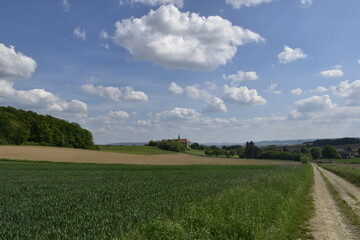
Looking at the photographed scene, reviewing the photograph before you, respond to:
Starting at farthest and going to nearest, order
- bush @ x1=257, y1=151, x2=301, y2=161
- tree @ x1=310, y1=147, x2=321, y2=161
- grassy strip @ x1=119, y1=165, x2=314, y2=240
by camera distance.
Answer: tree @ x1=310, y1=147, x2=321, y2=161 < bush @ x1=257, y1=151, x2=301, y2=161 < grassy strip @ x1=119, y1=165, x2=314, y2=240

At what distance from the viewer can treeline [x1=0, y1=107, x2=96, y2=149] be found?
90.7 metres

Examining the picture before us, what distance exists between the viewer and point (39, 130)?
10119cm

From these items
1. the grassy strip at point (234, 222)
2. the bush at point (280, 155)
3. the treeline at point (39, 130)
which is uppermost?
the treeline at point (39, 130)

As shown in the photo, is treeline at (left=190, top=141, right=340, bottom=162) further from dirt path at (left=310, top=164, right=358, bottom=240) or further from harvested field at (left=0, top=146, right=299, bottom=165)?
dirt path at (left=310, top=164, right=358, bottom=240)

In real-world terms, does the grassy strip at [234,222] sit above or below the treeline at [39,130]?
below

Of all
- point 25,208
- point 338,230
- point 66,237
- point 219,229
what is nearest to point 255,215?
point 219,229

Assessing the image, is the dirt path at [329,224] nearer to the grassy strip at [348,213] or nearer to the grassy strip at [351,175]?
the grassy strip at [348,213]

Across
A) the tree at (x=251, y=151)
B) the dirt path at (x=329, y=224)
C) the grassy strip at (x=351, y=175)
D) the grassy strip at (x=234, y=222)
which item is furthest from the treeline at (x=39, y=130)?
the dirt path at (x=329, y=224)

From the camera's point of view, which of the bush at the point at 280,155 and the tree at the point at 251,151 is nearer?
the bush at the point at 280,155

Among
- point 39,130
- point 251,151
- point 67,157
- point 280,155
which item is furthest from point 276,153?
point 39,130

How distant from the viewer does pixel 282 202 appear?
13.3 metres

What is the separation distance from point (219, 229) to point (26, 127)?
10345 centimetres

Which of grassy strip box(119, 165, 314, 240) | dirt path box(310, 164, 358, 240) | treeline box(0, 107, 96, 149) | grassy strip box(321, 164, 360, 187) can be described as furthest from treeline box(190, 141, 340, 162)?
grassy strip box(119, 165, 314, 240)

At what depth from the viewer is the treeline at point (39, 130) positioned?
9073cm
